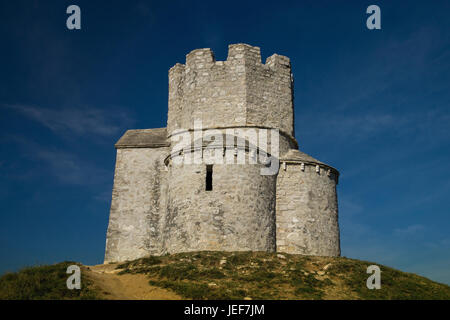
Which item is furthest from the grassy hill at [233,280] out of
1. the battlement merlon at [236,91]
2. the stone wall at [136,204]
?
the battlement merlon at [236,91]

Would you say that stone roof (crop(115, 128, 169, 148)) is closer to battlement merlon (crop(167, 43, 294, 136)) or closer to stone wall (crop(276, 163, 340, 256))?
battlement merlon (crop(167, 43, 294, 136))

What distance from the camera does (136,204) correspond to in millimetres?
23141

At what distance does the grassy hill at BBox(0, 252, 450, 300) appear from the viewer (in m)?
13.0

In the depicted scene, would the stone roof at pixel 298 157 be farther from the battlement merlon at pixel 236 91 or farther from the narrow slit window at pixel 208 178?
the narrow slit window at pixel 208 178

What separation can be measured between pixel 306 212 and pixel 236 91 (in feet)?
25.0

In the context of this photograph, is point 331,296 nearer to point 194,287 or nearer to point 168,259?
point 194,287

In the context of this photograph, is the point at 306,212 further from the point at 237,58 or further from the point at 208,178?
the point at 237,58

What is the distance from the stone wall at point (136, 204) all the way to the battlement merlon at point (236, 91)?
2.86 metres

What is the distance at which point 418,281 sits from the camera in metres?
16.1

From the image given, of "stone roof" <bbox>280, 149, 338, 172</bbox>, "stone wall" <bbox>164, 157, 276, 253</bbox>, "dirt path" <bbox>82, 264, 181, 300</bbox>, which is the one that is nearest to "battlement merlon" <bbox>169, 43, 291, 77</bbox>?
"stone roof" <bbox>280, 149, 338, 172</bbox>

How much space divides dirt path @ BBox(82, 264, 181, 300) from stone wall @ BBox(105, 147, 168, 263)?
6.32 metres

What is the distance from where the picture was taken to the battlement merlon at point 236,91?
2216 cm
